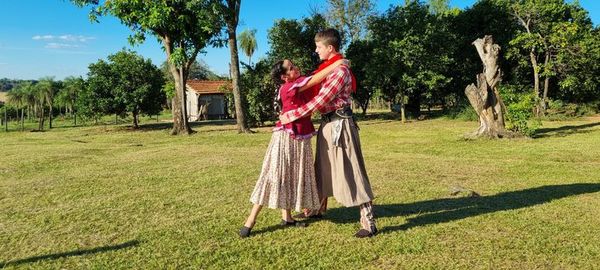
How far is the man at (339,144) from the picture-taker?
176 inches

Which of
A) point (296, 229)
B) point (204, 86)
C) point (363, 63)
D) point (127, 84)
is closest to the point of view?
point (296, 229)

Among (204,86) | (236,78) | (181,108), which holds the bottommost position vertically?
Result: (181,108)

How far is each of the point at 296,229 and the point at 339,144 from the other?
109 centimetres

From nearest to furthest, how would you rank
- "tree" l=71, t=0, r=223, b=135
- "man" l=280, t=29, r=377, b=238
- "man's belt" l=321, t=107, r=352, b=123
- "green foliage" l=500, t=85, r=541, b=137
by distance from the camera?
"man" l=280, t=29, r=377, b=238 → "man's belt" l=321, t=107, r=352, b=123 → "green foliage" l=500, t=85, r=541, b=137 → "tree" l=71, t=0, r=223, b=135

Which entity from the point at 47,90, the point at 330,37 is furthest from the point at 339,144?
the point at 47,90

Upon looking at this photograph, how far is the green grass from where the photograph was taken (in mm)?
4145

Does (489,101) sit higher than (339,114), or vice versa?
(489,101)

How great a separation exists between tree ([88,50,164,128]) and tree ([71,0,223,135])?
567 cm

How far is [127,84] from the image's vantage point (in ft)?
86.5

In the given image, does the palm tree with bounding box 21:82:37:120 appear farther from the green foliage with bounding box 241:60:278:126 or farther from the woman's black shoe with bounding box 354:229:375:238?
the woman's black shoe with bounding box 354:229:375:238

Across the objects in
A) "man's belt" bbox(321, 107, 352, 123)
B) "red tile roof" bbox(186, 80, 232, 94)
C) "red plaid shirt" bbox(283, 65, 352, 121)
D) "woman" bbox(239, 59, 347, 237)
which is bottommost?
"woman" bbox(239, 59, 347, 237)

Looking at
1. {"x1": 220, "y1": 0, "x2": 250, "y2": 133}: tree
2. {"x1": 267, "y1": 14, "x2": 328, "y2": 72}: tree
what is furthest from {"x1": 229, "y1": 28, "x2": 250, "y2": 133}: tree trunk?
{"x1": 267, "y1": 14, "x2": 328, "y2": 72}: tree

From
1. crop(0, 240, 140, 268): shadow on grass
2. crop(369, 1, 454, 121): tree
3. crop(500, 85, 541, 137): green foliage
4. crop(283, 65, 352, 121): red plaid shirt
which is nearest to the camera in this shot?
crop(0, 240, 140, 268): shadow on grass

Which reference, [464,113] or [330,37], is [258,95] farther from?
[330,37]
